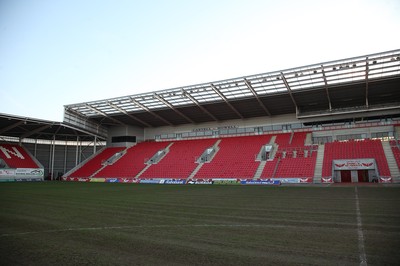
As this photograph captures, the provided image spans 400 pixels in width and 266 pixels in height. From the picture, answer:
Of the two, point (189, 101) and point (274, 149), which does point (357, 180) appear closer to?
point (274, 149)

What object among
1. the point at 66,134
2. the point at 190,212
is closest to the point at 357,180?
the point at 190,212

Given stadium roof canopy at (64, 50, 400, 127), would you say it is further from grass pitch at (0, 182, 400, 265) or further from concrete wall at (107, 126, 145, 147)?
grass pitch at (0, 182, 400, 265)

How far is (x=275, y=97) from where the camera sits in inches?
1395

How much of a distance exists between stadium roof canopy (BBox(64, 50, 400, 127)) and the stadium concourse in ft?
0.45

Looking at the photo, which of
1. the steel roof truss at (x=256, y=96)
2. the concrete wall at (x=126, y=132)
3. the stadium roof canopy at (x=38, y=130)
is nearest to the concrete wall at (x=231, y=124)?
the concrete wall at (x=126, y=132)

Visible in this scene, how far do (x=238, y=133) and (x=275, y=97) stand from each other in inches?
442

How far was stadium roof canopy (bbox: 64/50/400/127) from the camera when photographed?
2778cm

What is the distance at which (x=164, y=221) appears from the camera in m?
8.33

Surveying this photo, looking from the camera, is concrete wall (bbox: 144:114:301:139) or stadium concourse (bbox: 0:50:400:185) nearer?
stadium concourse (bbox: 0:50:400:185)

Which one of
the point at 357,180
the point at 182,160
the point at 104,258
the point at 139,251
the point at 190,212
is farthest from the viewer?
the point at 182,160

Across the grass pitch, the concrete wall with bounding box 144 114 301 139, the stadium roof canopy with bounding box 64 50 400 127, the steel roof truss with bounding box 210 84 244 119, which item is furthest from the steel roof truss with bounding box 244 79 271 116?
the grass pitch

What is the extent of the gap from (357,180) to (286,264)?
30.5 meters

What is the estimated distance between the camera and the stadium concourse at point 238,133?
30.0 m

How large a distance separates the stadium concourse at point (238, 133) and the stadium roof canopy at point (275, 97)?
0.14 meters
